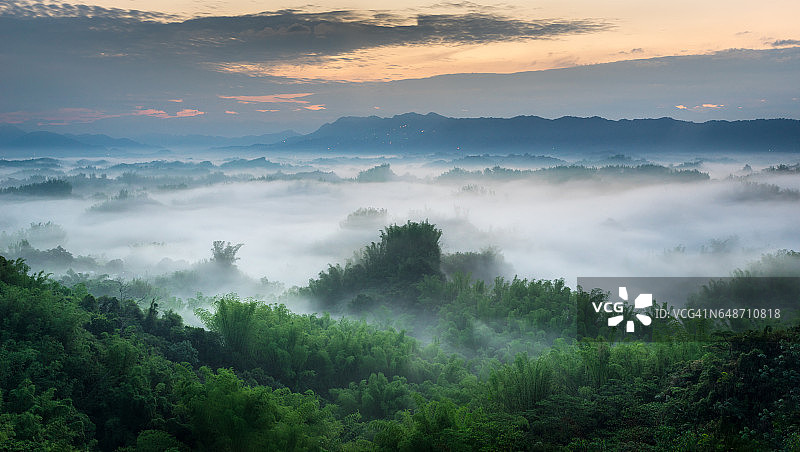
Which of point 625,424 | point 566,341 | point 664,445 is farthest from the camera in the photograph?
point 566,341

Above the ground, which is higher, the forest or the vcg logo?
the forest

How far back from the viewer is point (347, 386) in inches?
819

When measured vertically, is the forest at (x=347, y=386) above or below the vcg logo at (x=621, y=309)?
above

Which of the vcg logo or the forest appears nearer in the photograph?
the forest

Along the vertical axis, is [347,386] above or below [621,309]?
below

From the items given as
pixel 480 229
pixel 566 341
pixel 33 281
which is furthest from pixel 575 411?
pixel 480 229

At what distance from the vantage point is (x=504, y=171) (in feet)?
609

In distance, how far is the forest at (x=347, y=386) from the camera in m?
11.5

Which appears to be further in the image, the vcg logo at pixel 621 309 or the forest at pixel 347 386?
the vcg logo at pixel 621 309

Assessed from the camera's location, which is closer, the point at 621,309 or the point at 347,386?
the point at 347,386

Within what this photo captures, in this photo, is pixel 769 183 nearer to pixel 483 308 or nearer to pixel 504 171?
pixel 504 171

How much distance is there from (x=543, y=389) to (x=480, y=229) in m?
89.8

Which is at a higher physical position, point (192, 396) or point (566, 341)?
point (192, 396)

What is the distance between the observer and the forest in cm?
1153
